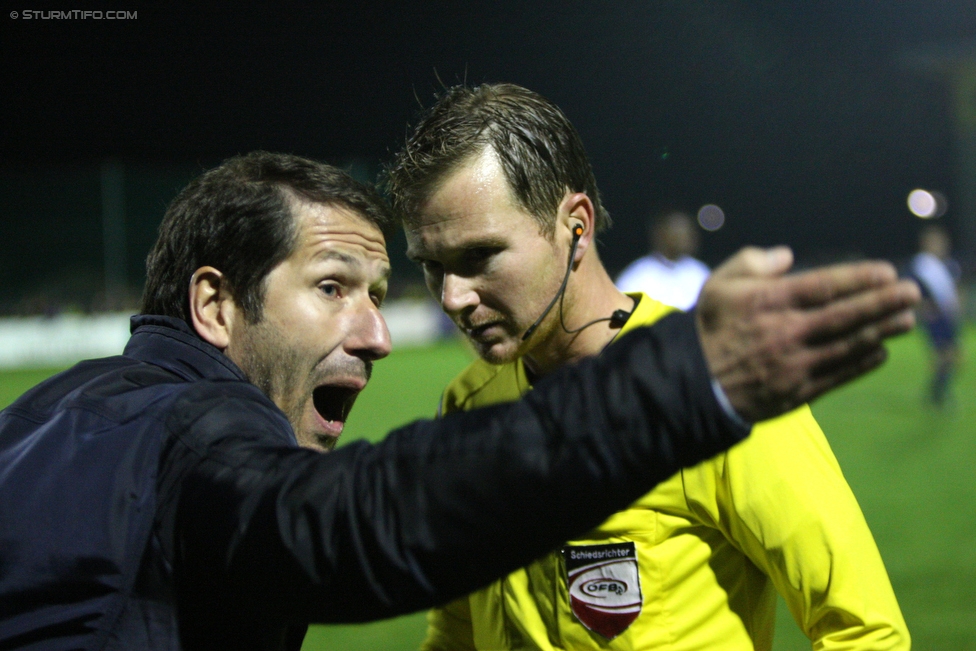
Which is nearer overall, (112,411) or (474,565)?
(474,565)

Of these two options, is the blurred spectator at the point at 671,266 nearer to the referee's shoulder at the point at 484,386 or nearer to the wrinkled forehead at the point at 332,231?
the referee's shoulder at the point at 484,386

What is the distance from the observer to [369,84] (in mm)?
24203

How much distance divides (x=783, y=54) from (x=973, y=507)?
2987cm

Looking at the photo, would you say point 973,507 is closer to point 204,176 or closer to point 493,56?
point 204,176

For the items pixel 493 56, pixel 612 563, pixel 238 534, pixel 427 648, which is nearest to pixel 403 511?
pixel 238 534

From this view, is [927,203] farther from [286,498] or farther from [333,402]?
[286,498]

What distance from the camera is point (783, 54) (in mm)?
33875

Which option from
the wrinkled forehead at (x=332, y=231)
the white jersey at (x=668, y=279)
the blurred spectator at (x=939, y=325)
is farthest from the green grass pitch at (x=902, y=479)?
the wrinkled forehead at (x=332, y=231)

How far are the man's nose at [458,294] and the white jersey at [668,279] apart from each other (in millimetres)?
5990

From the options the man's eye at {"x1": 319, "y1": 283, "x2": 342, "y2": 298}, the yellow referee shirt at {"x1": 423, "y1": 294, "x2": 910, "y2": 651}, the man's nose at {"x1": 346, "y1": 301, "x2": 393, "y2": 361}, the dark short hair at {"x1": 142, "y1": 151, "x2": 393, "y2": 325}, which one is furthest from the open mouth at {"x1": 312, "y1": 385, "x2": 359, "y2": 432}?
the yellow referee shirt at {"x1": 423, "y1": 294, "x2": 910, "y2": 651}

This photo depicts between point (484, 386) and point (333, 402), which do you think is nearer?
point (333, 402)

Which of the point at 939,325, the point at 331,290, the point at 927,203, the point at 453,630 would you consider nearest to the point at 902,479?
the point at 939,325

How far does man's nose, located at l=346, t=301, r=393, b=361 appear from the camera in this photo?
194 cm

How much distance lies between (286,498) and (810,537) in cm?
122
